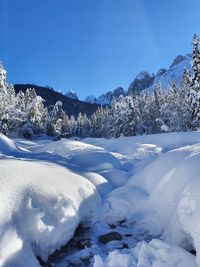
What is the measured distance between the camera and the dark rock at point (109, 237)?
311 inches

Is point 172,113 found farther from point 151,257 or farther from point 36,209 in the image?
point 151,257

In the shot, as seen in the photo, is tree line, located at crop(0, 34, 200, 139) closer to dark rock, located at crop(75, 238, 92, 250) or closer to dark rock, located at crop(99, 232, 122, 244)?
dark rock, located at crop(99, 232, 122, 244)

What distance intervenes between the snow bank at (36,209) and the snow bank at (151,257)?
111 cm

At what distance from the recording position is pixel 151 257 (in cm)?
634

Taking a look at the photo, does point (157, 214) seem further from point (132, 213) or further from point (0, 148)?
point (0, 148)

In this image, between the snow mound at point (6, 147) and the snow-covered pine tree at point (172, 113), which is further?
the snow-covered pine tree at point (172, 113)

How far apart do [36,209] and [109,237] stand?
203 centimetres

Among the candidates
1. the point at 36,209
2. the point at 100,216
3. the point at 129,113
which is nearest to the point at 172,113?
the point at 129,113

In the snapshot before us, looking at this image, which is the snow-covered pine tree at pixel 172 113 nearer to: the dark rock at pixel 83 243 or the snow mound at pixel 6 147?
the snow mound at pixel 6 147

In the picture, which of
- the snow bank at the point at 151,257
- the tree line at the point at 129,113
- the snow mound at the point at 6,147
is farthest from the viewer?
the tree line at the point at 129,113

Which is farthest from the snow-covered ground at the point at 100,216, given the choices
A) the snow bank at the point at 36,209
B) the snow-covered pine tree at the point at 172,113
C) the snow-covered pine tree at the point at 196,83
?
the snow-covered pine tree at the point at 172,113

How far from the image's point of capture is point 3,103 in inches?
1629

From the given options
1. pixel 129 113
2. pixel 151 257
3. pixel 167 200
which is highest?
pixel 129 113

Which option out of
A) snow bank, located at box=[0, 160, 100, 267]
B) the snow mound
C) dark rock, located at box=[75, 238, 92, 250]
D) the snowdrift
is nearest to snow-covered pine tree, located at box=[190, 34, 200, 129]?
the snow mound
